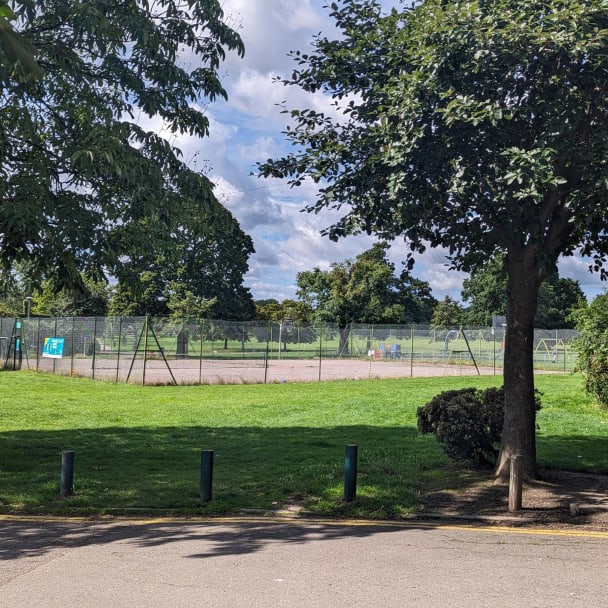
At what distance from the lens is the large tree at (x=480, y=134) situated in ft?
23.9

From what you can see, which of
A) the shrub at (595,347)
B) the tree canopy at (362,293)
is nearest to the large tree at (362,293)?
the tree canopy at (362,293)

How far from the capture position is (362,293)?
6400 cm

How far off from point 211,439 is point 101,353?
16944 mm

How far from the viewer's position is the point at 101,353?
29203 millimetres

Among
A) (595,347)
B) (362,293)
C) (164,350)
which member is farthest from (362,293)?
(595,347)

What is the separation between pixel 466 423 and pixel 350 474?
207 centimetres

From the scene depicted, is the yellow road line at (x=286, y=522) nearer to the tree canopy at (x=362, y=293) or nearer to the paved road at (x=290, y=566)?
the paved road at (x=290, y=566)

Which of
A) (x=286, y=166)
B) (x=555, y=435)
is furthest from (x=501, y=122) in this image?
(x=555, y=435)

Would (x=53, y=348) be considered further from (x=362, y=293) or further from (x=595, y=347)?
(x=362, y=293)

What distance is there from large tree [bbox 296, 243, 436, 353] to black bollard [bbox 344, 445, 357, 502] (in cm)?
5410

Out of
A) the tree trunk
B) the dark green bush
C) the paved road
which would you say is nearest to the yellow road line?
the paved road

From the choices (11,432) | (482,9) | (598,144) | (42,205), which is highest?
(482,9)

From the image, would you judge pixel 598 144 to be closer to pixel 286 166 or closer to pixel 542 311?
pixel 286 166

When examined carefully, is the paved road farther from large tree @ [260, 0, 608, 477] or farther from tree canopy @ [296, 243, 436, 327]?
tree canopy @ [296, 243, 436, 327]
